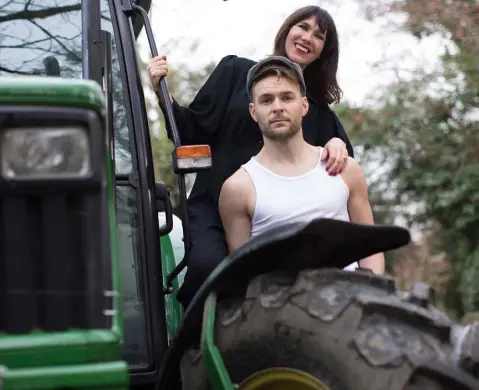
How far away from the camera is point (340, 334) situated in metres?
2.62

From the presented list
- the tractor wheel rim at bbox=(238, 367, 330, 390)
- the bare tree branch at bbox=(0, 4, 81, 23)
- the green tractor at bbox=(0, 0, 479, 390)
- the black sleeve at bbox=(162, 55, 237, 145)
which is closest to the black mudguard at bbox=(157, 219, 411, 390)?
the green tractor at bbox=(0, 0, 479, 390)

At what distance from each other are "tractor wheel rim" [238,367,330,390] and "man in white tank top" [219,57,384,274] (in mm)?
748

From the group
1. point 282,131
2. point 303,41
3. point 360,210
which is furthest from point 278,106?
point 303,41

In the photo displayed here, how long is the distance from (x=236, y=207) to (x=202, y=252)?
0.66 feet

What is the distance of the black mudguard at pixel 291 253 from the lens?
2762 millimetres

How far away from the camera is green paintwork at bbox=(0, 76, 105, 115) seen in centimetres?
220

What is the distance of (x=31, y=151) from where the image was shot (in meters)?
2.17

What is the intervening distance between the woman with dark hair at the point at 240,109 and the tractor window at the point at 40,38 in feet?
1.08

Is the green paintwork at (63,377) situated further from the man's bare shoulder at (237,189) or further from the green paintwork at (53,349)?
the man's bare shoulder at (237,189)

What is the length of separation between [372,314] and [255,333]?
360 millimetres

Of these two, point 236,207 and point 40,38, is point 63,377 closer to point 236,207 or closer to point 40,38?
point 236,207

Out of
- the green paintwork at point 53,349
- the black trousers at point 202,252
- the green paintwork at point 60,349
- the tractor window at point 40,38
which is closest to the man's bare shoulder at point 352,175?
the black trousers at point 202,252

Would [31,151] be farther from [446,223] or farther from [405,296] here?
[446,223]

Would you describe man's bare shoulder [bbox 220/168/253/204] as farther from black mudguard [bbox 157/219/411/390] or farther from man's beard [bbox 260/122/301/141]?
black mudguard [bbox 157/219/411/390]
